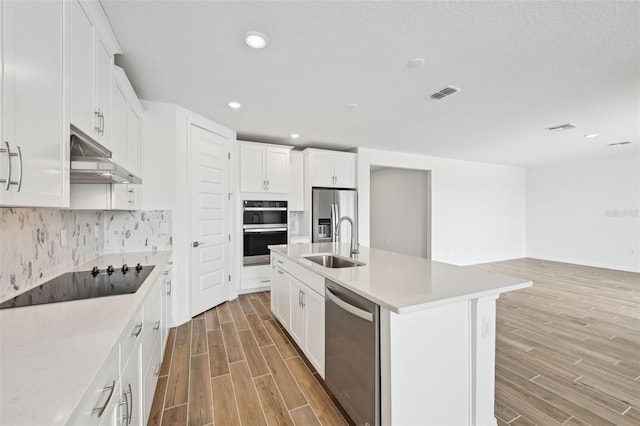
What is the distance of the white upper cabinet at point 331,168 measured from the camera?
4.71m

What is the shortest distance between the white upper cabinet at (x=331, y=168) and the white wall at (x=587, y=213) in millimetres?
5866

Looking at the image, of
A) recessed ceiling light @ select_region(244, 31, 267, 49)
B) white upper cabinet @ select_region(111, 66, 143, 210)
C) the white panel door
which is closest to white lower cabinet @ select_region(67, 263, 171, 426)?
white upper cabinet @ select_region(111, 66, 143, 210)

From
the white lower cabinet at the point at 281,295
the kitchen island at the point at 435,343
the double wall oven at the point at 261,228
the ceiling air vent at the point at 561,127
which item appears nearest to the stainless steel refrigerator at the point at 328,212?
the double wall oven at the point at 261,228

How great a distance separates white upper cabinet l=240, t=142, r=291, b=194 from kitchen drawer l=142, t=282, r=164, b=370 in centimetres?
244

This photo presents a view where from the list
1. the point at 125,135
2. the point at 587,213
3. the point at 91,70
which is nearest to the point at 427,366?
the point at 91,70

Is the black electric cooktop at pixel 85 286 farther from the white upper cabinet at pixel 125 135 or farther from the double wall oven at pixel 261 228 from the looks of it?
the double wall oven at pixel 261 228

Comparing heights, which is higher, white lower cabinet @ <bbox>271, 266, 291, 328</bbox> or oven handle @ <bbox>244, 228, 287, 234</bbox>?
oven handle @ <bbox>244, 228, 287, 234</bbox>

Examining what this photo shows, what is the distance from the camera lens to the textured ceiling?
166 centimetres

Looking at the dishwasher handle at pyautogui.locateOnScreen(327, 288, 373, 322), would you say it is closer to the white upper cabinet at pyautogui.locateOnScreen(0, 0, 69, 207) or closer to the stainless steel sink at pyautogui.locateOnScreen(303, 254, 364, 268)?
the stainless steel sink at pyautogui.locateOnScreen(303, 254, 364, 268)

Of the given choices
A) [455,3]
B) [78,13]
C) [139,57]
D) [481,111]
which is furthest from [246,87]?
[481,111]

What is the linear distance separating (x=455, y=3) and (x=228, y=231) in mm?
3465

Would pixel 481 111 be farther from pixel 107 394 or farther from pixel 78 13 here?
pixel 107 394

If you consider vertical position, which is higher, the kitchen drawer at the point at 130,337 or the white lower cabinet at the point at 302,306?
the kitchen drawer at the point at 130,337

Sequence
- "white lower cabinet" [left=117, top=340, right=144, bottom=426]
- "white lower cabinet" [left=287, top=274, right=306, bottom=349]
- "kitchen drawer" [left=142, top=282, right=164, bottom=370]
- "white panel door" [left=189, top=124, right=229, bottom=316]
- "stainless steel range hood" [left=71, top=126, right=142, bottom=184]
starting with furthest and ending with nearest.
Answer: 1. "white panel door" [left=189, top=124, right=229, bottom=316]
2. "white lower cabinet" [left=287, top=274, right=306, bottom=349]
3. "kitchen drawer" [left=142, top=282, right=164, bottom=370]
4. "stainless steel range hood" [left=71, top=126, right=142, bottom=184]
5. "white lower cabinet" [left=117, top=340, right=144, bottom=426]
